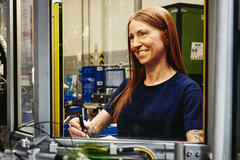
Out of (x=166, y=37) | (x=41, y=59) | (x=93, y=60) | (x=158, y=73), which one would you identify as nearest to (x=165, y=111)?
(x=158, y=73)

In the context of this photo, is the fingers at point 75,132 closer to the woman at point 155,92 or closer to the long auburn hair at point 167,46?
the woman at point 155,92

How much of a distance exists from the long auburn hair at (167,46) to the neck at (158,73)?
28 millimetres

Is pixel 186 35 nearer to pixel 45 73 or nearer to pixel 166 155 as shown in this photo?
pixel 166 155

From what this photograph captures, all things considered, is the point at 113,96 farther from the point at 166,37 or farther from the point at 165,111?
the point at 166,37

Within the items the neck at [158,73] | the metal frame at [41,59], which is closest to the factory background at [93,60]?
the metal frame at [41,59]

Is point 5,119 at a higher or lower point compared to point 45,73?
lower

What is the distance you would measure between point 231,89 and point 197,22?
47 centimetres

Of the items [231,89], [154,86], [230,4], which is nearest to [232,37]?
[230,4]

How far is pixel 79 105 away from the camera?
55.2 inches

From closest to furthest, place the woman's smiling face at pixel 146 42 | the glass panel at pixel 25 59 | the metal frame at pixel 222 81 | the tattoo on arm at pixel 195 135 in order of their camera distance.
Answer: the metal frame at pixel 222 81 < the tattoo on arm at pixel 195 135 < the woman's smiling face at pixel 146 42 < the glass panel at pixel 25 59

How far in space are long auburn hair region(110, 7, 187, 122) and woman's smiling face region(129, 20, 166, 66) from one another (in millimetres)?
26

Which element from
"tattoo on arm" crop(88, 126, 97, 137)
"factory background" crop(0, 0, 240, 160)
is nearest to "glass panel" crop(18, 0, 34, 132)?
"factory background" crop(0, 0, 240, 160)

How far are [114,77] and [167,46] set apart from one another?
43 centimetres

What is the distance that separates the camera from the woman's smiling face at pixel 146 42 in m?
1.23
